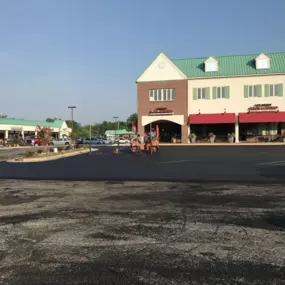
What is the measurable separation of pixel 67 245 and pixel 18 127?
230ft

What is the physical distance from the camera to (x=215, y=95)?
42.7m

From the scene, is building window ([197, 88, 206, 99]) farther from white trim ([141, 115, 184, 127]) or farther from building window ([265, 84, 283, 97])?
building window ([265, 84, 283, 97])

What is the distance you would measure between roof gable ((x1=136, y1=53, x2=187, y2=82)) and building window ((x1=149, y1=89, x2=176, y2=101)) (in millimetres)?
1501

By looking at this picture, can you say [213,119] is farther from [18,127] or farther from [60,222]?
[18,127]

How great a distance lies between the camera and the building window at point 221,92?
42.2 metres

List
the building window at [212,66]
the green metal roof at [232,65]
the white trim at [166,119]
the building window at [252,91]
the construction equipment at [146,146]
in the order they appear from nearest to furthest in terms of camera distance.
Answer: the construction equipment at [146,146]
the building window at [252,91]
the green metal roof at [232,65]
the white trim at [166,119]
the building window at [212,66]

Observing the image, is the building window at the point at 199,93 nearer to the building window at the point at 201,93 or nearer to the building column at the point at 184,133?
the building window at the point at 201,93

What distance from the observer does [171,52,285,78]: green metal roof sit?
41781 mm


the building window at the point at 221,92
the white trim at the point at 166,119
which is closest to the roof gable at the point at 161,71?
the white trim at the point at 166,119

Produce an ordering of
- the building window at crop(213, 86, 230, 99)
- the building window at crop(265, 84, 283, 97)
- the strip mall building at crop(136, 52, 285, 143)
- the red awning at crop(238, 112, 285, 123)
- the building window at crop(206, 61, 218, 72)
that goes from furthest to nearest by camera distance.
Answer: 1. the building window at crop(206, 61, 218, 72)
2. the building window at crop(213, 86, 230, 99)
3. the strip mall building at crop(136, 52, 285, 143)
4. the building window at crop(265, 84, 283, 97)
5. the red awning at crop(238, 112, 285, 123)

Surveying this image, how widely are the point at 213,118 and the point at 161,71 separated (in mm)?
8870

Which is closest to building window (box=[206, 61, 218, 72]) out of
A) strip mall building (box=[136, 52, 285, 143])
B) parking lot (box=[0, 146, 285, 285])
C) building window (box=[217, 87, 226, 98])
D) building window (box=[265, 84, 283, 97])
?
strip mall building (box=[136, 52, 285, 143])

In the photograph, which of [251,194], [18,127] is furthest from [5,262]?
[18,127]

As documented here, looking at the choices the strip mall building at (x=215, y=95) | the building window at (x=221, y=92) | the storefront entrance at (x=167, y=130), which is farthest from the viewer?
the storefront entrance at (x=167, y=130)
